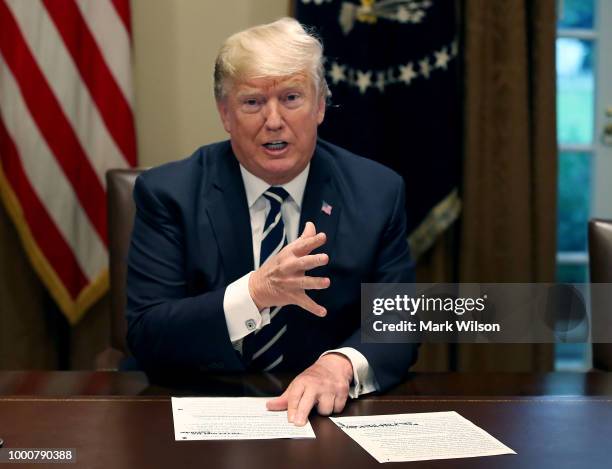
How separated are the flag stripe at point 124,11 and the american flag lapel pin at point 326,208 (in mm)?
1614

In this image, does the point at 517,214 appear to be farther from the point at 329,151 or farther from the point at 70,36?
the point at 70,36

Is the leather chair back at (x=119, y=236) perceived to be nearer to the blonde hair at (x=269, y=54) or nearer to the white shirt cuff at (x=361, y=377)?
the blonde hair at (x=269, y=54)

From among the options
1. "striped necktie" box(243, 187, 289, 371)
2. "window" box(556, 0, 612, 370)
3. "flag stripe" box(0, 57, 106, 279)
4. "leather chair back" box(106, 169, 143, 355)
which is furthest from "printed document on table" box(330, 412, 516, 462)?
"window" box(556, 0, 612, 370)

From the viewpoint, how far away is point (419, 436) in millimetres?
1474

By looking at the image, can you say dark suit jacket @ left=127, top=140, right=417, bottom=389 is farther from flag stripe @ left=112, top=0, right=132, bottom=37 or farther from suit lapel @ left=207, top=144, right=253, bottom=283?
flag stripe @ left=112, top=0, right=132, bottom=37

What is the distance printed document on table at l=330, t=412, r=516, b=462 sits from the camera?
1.38 metres

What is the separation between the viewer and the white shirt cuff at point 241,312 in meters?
1.84

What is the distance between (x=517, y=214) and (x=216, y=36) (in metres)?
1.37

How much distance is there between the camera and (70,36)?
11.1ft

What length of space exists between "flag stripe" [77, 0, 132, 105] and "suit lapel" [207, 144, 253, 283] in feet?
4.58

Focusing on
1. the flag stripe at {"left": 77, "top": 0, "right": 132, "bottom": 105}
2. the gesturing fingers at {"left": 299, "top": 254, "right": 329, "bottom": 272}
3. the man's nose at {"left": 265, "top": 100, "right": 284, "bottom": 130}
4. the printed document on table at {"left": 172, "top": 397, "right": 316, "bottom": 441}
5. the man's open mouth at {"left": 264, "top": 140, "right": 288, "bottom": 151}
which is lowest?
the printed document on table at {"left": 172, "top": 397, "right": 316, "bottom": 441}

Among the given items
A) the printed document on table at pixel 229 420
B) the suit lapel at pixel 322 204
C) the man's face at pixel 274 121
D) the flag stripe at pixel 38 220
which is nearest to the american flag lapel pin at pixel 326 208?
the suit lapel at pixel 322 204

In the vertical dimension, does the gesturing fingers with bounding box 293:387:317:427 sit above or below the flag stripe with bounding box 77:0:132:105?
below

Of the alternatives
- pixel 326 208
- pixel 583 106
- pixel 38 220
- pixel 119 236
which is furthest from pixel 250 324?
pixel 583 106
